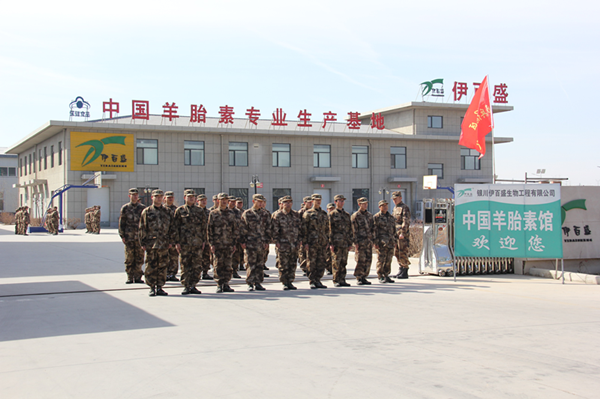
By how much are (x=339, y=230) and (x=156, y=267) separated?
11.7ft

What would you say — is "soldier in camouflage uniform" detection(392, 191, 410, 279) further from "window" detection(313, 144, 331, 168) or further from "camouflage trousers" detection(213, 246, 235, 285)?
"window" detection(313, 144, 331, 168)

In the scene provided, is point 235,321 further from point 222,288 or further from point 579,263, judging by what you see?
point 579,263

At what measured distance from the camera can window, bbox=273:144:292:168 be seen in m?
41.1

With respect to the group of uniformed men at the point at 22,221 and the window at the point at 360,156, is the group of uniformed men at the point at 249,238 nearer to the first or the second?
the group of uniformed men at the point at 22,221

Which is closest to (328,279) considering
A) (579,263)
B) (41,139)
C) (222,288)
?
(222,288)

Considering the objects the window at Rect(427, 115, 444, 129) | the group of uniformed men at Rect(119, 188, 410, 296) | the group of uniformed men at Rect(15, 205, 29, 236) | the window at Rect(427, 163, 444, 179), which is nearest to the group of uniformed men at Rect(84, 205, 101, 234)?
the group of uniformed men at Rect(15, 205, 29, 236)

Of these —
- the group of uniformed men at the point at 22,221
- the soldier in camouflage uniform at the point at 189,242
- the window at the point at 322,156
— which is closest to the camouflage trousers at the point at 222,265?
the soldier in camouflage uniform at the point at 189,242

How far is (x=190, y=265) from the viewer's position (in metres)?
10.0

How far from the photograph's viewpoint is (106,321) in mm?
7391

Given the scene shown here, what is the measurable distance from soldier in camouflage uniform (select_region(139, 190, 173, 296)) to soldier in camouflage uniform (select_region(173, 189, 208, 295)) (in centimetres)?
26

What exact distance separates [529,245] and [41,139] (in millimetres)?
39909

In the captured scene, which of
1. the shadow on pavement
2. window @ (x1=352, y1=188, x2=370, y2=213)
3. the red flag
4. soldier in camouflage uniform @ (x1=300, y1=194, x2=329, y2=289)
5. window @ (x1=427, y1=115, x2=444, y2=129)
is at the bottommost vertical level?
the shadow on pavement

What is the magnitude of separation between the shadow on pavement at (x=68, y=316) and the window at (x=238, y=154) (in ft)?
99.8

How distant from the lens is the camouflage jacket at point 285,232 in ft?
34.5
